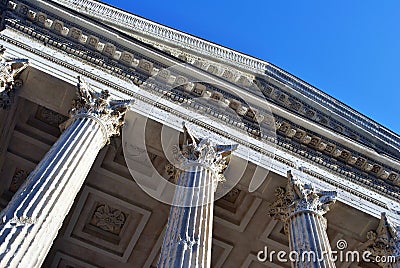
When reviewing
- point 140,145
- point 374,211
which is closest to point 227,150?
point 140,145

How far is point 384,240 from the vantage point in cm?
1454

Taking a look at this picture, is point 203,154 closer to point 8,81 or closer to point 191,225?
point 191,225

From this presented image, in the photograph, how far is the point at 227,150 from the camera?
46.7 feet

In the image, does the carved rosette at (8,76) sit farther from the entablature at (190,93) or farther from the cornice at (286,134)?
the cornice at (286,134)

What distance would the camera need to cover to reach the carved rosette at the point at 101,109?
1316 centimetres

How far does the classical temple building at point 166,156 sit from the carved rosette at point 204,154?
Answer: 42mm

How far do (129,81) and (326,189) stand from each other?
7078 millimetres

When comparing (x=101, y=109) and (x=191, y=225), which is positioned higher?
(x=101, y=109)

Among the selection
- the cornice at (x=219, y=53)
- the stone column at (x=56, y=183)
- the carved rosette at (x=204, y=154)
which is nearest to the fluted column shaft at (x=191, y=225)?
the carved rosette at (x=204, y=154)

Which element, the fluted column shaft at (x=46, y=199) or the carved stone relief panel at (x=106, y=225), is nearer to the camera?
the fluted column shaft at (x=46, y=199)

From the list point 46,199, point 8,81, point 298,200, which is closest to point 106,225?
point 8,81

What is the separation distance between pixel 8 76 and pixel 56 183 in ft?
15.1

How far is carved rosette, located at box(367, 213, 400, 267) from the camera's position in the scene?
14.0m

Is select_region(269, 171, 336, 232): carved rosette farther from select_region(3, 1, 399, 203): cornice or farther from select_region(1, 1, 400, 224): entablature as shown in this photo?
select_region(3, 1, 399, 203): cornice
